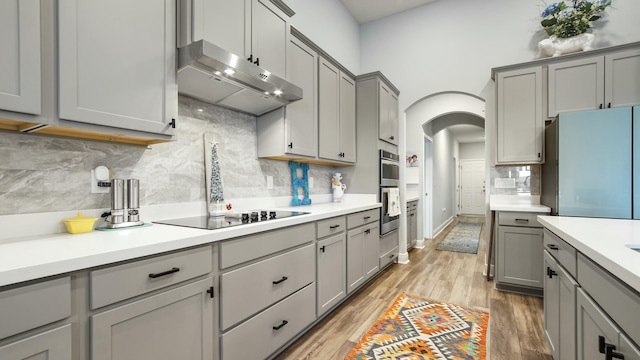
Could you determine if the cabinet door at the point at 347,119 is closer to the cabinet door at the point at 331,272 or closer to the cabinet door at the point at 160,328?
the cabinet door at the point at 331,272

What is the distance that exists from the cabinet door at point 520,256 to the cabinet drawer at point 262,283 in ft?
7.32

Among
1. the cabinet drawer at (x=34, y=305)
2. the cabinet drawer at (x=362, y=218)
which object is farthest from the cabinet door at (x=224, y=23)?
the cabinet drawer at (x=362, y=218)

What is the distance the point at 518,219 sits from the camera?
2.94m

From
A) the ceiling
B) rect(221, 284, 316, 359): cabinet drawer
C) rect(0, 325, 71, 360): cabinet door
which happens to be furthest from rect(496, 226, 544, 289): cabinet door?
rect(0, 325, 71, 360): cabinet door

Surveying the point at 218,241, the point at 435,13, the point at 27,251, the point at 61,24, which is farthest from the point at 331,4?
the point at 27,251

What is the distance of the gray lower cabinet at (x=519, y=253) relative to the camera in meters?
2.86

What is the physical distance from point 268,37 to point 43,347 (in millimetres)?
2063

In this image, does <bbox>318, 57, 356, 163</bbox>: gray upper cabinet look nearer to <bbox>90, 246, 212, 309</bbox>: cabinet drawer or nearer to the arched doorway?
the arched doorway

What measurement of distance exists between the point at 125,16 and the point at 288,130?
133cm

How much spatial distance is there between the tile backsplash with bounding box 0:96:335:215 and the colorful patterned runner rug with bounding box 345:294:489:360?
1495 mm

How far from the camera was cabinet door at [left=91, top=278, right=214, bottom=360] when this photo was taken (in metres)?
1.00

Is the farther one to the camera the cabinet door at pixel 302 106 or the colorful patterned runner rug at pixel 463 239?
the colorful patterned runner rug at pixel 463 239

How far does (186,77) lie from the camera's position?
1.69 m

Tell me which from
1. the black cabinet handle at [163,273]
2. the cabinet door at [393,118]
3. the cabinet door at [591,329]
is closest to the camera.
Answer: the cabinet door at [591,329]
